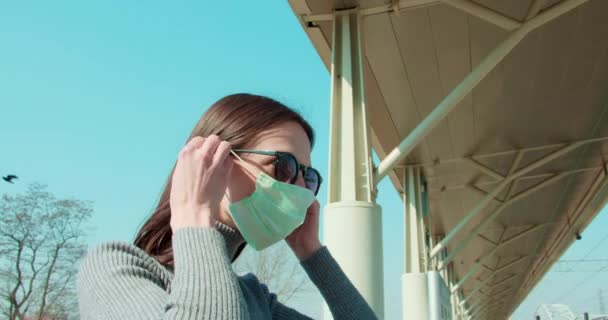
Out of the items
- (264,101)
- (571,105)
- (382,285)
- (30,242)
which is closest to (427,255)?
(571,105)

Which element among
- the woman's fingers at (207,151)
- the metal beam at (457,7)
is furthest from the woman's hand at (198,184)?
→ the metal beam at (457,7)

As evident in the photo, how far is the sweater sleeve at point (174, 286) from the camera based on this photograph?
3.43 ft

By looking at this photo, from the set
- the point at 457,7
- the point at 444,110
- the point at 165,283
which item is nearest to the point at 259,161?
the point at 165,283

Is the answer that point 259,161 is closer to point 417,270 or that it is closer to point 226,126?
point 226,126

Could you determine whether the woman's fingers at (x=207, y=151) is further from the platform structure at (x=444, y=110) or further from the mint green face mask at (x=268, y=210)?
the platform structure at (x=444, y=110)

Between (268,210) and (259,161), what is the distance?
0.13 m

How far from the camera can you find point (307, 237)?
1747 millimetres

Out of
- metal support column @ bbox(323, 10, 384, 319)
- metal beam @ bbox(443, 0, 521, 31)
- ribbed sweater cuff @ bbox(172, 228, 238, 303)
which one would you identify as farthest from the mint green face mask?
metal beam @ bbox(443, 0, 521, 31)

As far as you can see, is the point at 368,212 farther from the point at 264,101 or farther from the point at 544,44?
the point at 544,44

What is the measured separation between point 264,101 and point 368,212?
250 centimetres

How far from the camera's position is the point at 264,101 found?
1604 mm

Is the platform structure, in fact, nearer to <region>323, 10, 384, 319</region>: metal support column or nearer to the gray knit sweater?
<region>323, 10, 384, 319</region>: metal support column

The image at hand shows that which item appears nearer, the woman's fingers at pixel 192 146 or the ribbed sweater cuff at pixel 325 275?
the woman's fingers at pixel 192 146

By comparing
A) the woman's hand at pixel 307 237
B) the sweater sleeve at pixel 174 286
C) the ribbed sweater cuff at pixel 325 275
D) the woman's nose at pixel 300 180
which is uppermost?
the woman's nose at pixel 300 180
